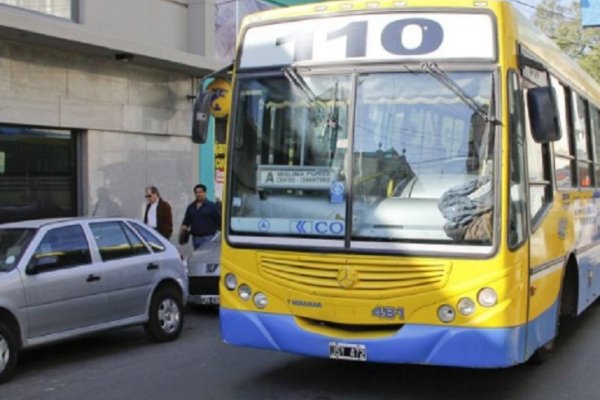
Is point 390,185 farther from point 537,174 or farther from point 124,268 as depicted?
point 124,268

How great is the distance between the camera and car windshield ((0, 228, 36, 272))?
7.36 m

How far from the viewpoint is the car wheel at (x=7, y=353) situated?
276 inches

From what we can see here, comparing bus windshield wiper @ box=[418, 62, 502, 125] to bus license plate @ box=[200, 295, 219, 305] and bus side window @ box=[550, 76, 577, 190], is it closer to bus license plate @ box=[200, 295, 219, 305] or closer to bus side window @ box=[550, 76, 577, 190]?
bus side window @ box=[550, 76, 577, 190]

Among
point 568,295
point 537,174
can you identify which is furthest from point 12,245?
point 568,295

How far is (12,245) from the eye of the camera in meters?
7.69

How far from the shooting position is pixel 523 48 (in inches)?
240

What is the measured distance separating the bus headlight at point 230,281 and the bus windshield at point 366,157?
0.36 meters

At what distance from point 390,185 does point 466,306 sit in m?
1.04

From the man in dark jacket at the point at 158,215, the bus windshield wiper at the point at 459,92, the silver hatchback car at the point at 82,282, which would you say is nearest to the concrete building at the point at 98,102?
the man in dark jacket at the point at 158,215

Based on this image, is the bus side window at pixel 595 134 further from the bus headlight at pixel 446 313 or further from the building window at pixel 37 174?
the building window at pixel 37 174

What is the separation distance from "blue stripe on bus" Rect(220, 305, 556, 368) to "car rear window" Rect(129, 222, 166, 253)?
3.22m

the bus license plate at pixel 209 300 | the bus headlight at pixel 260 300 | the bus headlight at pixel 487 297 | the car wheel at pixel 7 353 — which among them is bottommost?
the bus license plate at pixel 209 300

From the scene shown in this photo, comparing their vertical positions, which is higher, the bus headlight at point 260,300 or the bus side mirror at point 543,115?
the bus side mirror at point 543,115

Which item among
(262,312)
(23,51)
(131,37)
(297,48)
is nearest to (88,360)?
(262,312)
